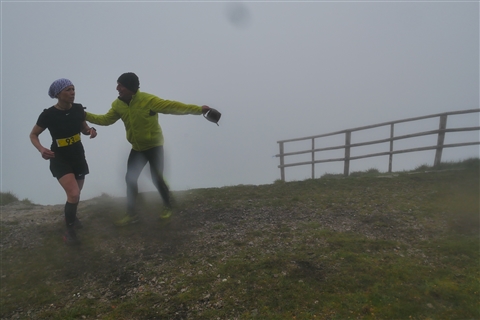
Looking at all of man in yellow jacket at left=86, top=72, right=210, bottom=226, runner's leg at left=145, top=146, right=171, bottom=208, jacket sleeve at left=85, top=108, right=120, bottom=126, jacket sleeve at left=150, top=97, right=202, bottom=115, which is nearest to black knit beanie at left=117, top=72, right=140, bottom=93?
man in yellow jacket at left=86, top=72, right=210, bottom=226

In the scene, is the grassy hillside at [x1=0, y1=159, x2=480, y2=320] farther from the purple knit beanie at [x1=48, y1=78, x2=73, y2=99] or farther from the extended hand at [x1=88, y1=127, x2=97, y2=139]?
the purple knit beanie at [x1=48, y1=78, x2=73, y2=99]

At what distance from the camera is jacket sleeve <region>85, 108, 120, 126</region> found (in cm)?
570

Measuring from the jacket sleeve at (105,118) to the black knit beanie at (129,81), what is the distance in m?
0.56

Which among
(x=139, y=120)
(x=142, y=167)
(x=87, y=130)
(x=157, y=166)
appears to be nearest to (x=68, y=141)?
(x=87, y=130)

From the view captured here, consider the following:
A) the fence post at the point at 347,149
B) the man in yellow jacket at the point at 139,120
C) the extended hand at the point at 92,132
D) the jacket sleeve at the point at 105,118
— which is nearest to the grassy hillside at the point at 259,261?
the man in yellow jacket at the point at 139,120

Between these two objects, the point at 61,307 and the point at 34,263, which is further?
the point at 34,263

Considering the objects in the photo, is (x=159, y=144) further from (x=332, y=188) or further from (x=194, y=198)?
(x=332, y=188)

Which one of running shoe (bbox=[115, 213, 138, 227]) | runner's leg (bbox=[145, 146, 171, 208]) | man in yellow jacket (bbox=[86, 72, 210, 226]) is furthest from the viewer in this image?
running shoe (bbox=[115, 213, 138, 227])

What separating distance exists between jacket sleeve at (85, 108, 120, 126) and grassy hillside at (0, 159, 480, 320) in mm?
1745

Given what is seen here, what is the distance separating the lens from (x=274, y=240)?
17.6ft

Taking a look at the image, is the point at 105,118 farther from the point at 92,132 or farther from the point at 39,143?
the point at 39,143

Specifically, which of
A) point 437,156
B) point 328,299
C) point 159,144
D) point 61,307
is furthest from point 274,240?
point 437,156

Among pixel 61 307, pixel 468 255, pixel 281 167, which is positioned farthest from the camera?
pixel 281 167

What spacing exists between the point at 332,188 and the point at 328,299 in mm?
4948
